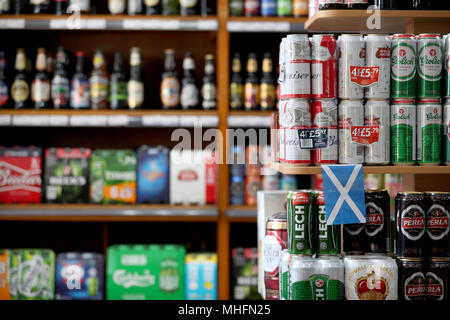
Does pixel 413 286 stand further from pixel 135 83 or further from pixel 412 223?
pixel 135 83

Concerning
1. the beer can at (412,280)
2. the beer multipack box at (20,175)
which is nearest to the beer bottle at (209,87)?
the beer multipack box at (20,175)

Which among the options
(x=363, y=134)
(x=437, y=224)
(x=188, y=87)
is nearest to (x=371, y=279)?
(x=437, y=224)

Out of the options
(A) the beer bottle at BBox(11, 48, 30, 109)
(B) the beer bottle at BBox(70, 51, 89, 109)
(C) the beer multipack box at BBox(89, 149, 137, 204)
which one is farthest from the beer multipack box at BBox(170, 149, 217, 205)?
(A) the beer bottle at BBox(11, 48, 30, 109)

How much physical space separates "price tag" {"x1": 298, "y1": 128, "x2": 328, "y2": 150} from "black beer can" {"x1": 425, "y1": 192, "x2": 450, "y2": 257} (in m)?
0.32

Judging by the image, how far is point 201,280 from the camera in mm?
3027

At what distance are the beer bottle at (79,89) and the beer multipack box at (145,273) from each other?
765 mm

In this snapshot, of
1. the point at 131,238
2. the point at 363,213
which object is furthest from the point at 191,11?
the point at 363,213

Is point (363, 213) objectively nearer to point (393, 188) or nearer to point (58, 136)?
point (393, 188)

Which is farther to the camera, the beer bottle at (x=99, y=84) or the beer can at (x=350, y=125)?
the beer bottle at (x=99, y=84)

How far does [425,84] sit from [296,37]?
376 millimetres

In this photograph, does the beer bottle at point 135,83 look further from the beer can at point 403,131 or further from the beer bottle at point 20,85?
the beer can at point 403,131

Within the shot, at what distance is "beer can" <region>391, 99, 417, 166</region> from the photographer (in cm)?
163

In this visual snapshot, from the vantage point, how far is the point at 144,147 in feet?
10.3

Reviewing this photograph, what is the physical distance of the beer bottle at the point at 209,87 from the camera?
3.11 meters
